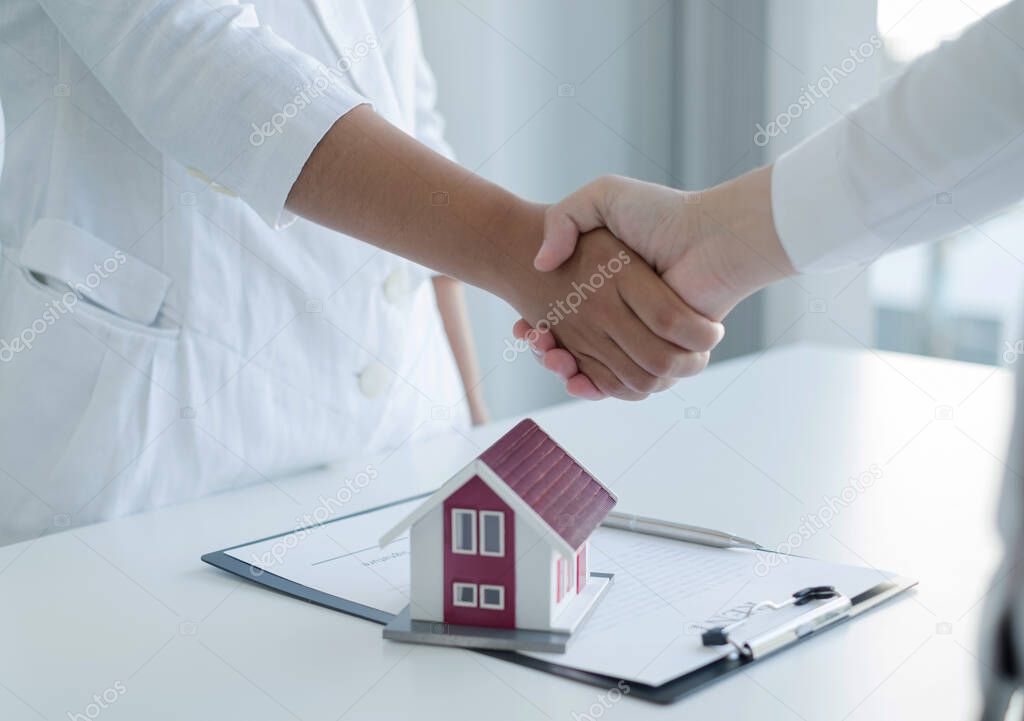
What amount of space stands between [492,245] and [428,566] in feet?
1.40

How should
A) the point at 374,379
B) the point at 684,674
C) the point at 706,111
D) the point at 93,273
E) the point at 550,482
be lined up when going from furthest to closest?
the point at 706,111, the point at 374,379, the point at 93,273, the point at 550,482, the point at 684,674

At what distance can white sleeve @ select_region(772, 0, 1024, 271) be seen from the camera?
74cm

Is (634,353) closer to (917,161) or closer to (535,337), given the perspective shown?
(535,337)

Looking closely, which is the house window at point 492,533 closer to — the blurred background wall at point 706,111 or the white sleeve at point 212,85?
the white sleeve at point 212,85

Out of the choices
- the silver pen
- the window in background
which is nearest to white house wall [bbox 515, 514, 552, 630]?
the silver pen

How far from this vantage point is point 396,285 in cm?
118

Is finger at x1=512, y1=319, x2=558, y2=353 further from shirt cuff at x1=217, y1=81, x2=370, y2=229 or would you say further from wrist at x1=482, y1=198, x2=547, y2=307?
shirt cuff at x1=217, y1=81, x2=370, y2=229

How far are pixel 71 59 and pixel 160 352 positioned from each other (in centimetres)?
30

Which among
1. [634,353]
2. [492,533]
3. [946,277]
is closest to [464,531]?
[492,533]

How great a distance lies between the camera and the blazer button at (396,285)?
1.18 meters

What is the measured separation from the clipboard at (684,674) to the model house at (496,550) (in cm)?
3

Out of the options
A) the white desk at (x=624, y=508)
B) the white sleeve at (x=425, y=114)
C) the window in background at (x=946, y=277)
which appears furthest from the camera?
the window in background at (x=946, y=277)

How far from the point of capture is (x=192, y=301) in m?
1.03

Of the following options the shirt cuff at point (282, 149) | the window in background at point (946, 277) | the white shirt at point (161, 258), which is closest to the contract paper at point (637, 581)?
the white shirt at point (161, 258)
